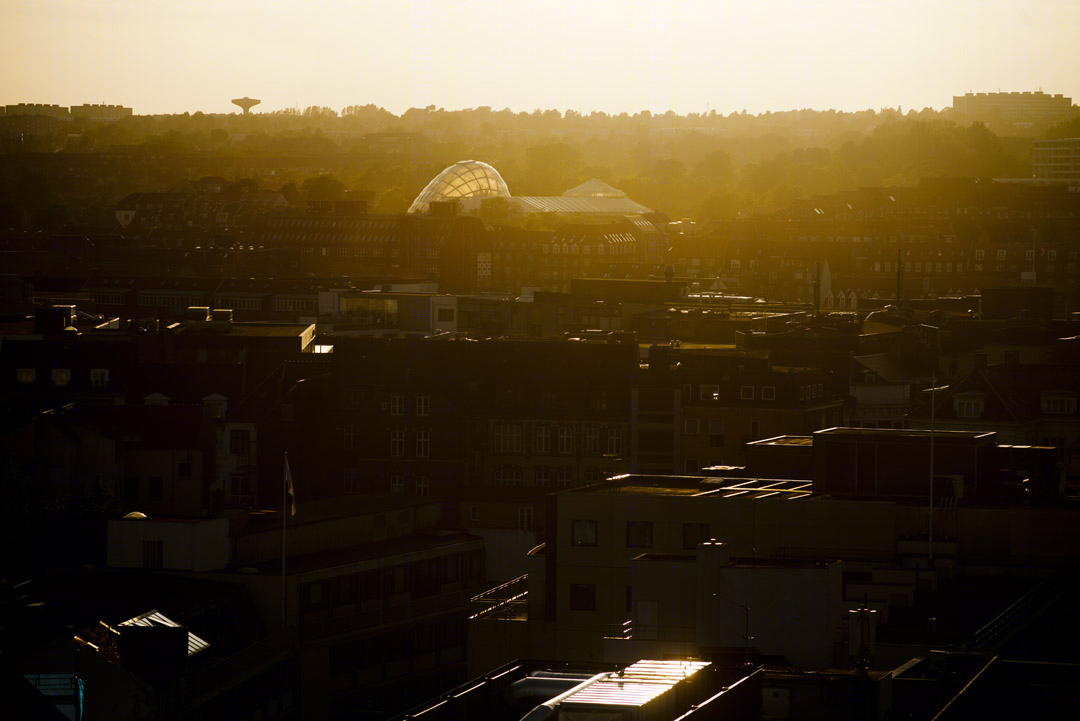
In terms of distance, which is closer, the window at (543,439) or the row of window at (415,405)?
the window at (543,439)

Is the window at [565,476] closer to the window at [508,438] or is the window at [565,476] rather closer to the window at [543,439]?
the window at [543,439]

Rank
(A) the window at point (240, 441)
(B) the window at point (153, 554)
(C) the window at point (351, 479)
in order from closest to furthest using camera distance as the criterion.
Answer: (B) the window at point (153, 554)
(A) the window at point (240, 441)
(C) the window at point (351, 479)

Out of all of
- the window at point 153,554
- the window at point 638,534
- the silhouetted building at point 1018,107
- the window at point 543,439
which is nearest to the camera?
the window at point 638,534

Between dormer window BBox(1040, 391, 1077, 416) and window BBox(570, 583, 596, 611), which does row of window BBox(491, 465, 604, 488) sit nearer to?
dormer window BBox(1040, 391, 1077, 416)

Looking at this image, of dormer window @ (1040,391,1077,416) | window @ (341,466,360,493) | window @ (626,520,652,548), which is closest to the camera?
window @ (626,520,652,548)

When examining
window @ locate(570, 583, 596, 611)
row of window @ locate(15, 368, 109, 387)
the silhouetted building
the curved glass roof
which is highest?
the silhouetted building

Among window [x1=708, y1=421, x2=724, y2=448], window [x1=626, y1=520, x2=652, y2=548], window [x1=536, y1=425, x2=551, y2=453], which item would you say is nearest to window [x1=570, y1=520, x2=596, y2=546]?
window [x1=626, y1=520, x2=652, y2=548]

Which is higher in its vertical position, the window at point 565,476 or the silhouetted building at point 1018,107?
the silhouetted building at point 1018,107

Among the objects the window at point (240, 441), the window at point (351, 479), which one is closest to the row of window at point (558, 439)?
the window at point (351, 479)

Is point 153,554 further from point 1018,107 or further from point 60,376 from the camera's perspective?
point 1018,107
